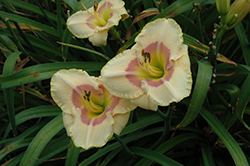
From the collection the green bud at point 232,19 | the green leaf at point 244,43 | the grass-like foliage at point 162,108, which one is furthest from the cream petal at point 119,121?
the green leaf at point 244,43

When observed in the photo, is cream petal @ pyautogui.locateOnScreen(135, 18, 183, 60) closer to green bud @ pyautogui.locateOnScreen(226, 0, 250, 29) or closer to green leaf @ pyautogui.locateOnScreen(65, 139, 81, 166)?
green bud @ pyautogui.locateOnScreen(226, 0, 250, 29)

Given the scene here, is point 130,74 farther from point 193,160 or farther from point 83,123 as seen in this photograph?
point 193,160

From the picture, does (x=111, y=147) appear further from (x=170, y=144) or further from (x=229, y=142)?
(x=229, y=142)

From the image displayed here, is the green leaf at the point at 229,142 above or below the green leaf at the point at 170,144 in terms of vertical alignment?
above

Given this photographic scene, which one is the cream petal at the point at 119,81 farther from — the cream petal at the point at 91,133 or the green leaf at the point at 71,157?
the green leaf at the point at 71,157

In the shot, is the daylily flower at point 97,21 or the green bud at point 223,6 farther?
the daylily flower at point 97,21

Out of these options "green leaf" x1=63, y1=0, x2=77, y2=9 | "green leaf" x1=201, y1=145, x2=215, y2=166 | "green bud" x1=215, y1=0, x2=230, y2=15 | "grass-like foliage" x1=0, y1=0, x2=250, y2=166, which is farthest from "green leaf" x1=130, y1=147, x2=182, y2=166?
"green leaf" x1=63, y1=0, x2=77, y2=9

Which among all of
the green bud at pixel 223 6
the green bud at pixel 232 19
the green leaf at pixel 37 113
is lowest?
the green leaf at pixel 37 113
